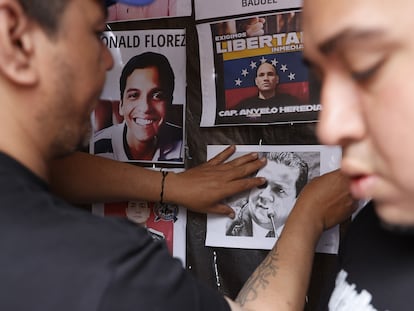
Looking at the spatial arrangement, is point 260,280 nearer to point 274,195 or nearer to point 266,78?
point 274,195

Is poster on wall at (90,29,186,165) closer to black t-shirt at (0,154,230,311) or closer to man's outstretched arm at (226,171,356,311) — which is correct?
man's outstretched arm at (226,171,356,311)

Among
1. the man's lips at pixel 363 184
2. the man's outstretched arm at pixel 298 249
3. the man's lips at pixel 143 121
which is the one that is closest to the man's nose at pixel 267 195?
the man's outstretched arm at pixel 298 249

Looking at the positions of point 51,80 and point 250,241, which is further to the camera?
point 250,241

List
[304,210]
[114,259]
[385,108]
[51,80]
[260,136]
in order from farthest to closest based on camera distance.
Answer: [260,136]
[304,210]
[51,80]
[114,259]
[385,108]

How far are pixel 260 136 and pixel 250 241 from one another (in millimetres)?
242

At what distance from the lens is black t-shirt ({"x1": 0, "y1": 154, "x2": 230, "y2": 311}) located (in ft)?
2.26

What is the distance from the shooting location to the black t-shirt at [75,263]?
69cm

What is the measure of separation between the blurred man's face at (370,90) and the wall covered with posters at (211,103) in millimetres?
528

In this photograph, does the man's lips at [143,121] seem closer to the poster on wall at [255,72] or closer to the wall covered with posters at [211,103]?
the wall covered with posters at [211,103]

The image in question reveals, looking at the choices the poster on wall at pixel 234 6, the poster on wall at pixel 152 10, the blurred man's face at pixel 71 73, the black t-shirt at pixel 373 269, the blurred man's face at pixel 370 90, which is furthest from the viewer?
the poster on wall at pixel 152 10

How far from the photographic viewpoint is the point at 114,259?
28.2 inches

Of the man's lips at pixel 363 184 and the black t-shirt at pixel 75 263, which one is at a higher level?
the man's lips at pixel 363 184

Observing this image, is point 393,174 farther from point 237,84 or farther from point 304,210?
point 237,84

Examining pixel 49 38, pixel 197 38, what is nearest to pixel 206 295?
pixel 49 38
